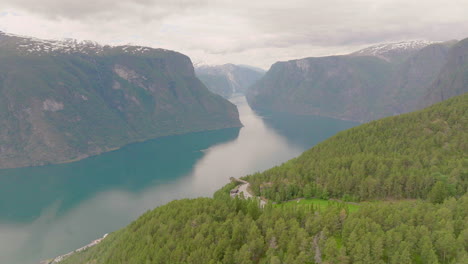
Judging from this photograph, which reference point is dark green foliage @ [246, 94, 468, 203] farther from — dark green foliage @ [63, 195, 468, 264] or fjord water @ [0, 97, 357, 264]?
fjord water @ [0, 97, 357, 264]

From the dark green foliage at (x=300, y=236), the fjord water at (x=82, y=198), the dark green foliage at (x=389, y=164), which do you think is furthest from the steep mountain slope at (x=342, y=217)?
the fjord water at (x=82, y=198)

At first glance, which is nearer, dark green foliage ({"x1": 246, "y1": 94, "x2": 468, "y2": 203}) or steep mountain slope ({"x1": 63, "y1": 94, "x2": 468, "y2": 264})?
steep mountain slope ({"x1": 63, "y1": 94, "x2": 468, "y2": 264})

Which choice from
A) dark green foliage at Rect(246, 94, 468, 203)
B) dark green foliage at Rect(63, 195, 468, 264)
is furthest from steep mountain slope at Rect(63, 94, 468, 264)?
dark green foliage at Rect(246, 94, 468, 203)

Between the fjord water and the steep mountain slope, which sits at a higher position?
the steep mountain slope

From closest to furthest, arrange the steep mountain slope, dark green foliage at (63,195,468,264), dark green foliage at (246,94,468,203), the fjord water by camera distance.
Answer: dark green foliage at (63,195,468,264) < the steep mountain slope < dark green foliage at (246,94,468,203) < the fjord water

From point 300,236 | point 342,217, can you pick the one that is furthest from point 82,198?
point 342,217

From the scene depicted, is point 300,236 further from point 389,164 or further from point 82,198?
point 82,198

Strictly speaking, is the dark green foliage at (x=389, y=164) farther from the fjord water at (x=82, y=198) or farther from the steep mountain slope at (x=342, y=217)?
the fjord water at (x=82, y=198)

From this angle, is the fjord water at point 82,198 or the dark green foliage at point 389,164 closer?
the dark green foliage at point 389,164
